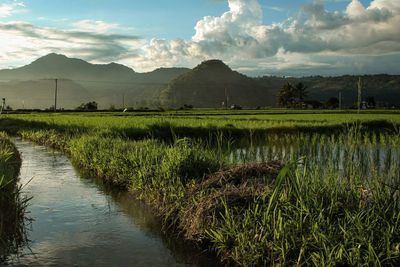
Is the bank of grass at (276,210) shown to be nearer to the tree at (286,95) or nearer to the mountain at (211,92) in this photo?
the tree at (286,95)

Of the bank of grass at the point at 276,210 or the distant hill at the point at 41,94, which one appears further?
the distant hill at the point at 41,94

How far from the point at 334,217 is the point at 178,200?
7.71 feet

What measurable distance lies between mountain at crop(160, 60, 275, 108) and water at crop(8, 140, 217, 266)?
100485 mm

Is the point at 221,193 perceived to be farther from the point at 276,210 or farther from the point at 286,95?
the point at 286,95

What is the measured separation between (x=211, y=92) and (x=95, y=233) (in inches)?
4558

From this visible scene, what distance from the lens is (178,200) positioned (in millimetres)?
5660

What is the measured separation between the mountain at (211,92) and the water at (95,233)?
10049cm

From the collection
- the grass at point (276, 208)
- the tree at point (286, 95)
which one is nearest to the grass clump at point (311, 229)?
the grass at point (276, 208)

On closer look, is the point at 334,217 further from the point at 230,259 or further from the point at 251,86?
the point at 251,86

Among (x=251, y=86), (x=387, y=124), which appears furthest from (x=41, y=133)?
(x=251, y=86)

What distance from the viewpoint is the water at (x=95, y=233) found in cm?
459

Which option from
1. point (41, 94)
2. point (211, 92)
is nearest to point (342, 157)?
point (211, 92)

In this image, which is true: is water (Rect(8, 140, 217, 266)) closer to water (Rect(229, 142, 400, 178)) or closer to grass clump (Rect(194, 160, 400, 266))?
grass clump (Rect(194, 160, 400, 266))

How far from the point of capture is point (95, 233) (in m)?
5.43
